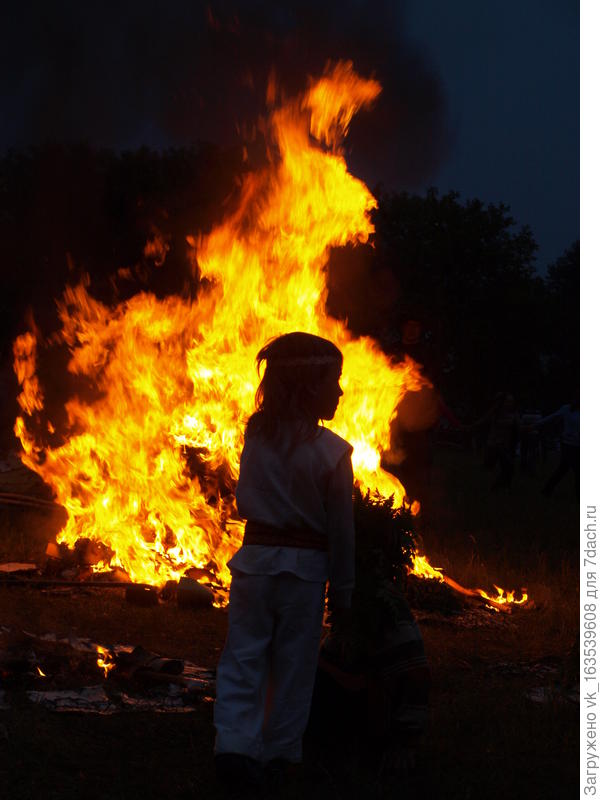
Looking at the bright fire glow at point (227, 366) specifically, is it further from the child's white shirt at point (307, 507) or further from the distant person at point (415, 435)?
the child's white shirt at point (307, 507)

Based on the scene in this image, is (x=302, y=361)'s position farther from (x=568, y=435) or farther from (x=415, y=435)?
(x=568, y=435)

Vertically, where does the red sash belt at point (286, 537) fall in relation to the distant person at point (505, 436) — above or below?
below

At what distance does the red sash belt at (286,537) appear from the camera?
4340 mm

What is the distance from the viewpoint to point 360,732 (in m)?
4.80

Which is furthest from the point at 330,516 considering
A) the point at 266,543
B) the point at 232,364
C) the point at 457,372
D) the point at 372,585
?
the point at 457,372

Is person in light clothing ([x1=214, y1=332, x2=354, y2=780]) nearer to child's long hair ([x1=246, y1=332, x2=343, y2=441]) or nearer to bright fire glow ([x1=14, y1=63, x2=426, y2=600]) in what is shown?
child's long hair ([x1=246, y1=332, x2=343, y2=441])

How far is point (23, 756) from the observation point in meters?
4.46

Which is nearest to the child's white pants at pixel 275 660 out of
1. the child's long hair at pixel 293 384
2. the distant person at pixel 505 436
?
the child's long hair at pixel 293 384

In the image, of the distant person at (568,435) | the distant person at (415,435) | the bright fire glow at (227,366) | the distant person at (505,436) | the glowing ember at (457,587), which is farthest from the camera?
the distant person at (505,436)

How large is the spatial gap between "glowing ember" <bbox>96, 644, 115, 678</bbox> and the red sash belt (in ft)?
6.44

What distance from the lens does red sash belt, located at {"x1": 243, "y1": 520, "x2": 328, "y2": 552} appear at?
434cm

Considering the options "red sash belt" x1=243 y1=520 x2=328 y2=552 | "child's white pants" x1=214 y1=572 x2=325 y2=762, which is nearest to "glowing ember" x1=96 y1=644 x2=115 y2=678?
"child's white pants" x1=214 y1=572 x2=325 y2=762

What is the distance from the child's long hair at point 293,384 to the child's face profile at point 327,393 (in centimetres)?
2

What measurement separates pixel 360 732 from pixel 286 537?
123cm
